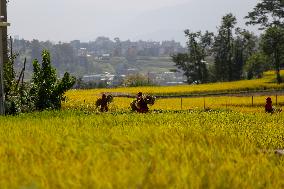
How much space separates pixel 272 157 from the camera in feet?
23.8

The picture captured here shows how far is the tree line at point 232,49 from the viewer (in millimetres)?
82225

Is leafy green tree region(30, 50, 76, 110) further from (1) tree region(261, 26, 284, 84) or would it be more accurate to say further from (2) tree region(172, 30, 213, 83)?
(2) tree region(172, 30, 213, 83)

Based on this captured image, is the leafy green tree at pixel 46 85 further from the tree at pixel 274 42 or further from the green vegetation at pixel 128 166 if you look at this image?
the tree at pixel 274 42

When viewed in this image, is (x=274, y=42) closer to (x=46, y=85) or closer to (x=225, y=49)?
(x=225, y=49)

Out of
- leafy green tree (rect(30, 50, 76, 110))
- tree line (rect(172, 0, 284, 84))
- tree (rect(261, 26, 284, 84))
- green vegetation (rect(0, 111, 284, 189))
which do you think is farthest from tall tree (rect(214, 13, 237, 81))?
green vegetation (rect(0, 111, 284, 189))

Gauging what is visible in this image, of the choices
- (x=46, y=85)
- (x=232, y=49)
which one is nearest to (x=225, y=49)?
(x=232, y=49)

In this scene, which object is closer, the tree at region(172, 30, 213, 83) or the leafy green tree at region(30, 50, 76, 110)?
the leafy green tree at region(30, 50, 76, 110)

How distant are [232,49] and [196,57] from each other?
815 centimetres

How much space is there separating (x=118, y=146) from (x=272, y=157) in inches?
95.0

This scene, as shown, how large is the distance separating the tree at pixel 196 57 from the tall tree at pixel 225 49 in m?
2.81

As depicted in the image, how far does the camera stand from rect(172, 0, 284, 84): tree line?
82225 mm

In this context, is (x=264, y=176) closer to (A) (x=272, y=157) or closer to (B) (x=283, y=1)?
(A) (x=272, y=157)

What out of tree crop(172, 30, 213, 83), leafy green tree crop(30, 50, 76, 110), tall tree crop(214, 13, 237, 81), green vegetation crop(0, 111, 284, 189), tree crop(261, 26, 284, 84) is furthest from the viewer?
tree crop(172, 30, 213, 83)

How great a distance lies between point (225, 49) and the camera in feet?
345
